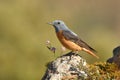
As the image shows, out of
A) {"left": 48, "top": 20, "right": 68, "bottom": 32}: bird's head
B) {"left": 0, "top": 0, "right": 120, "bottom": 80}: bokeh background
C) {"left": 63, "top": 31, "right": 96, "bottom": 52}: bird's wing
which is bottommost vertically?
{"left": 63, "top": 31, "right": 96, "bottom": 52}: bird's wing

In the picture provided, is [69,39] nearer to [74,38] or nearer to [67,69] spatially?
[74,38]

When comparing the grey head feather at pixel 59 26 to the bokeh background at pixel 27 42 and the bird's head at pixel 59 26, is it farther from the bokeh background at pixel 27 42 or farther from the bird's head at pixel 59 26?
the bokeh background at pixel 27 42

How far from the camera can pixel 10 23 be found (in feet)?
77.8

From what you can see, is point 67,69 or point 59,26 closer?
point 67,69

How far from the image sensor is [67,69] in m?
12.2

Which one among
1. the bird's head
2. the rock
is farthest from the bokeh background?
the rock

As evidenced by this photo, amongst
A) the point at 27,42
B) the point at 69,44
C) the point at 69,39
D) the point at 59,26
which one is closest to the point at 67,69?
the point at 69,44

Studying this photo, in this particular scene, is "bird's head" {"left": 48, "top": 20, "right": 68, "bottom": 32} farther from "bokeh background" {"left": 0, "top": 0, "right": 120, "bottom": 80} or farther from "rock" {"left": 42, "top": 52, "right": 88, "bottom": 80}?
"bokeh background" {"left": 0, "top": 0, "right": 120, "bottom": 80}

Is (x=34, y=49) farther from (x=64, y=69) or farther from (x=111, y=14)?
(x=111, y=14)

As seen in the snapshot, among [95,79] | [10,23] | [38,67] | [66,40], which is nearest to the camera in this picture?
[95,79]

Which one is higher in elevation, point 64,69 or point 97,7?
point 97,7

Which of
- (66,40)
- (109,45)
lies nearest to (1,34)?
(109,45)

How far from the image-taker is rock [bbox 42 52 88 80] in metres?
11.9

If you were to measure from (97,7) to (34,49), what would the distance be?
26.1 metres
